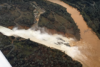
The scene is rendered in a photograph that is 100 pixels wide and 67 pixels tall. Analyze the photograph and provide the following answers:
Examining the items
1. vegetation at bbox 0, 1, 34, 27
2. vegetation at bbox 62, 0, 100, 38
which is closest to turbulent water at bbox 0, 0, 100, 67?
vegetation at bbox 62, 0, 100, 38

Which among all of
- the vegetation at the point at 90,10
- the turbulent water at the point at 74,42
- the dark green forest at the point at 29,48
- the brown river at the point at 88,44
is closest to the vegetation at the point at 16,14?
the dark green forest at the point at 29,48

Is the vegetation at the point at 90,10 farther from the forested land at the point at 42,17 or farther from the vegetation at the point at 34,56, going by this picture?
the vegetation at the point at 34,56

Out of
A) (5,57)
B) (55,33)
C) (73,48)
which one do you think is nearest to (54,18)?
(55,33)

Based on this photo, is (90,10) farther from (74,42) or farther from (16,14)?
(16,14)

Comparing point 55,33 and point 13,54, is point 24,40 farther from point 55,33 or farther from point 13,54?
point 55,33

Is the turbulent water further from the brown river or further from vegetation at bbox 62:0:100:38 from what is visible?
vegetation at bbox 62:0:100:38

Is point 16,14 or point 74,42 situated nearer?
point 74,42

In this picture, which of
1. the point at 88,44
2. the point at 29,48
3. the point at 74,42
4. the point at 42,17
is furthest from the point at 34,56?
the point at 42,17
